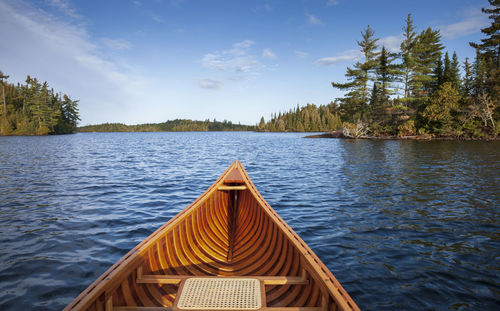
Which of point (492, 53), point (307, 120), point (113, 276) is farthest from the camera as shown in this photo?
point (307, 120)

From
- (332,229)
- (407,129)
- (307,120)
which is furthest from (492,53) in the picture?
(307,120)

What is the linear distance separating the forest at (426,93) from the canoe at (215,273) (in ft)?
144

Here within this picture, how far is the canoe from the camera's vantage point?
2.56 m

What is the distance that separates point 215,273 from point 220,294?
118cm

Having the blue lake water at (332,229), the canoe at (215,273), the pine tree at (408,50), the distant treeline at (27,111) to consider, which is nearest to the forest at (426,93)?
the pine tree at (408,50)

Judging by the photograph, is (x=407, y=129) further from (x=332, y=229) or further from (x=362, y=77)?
(x=332, y=229)

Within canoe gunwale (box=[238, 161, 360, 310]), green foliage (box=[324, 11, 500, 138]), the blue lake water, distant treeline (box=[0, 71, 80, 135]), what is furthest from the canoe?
distant treeline (box=[0, 71, 80, 135])

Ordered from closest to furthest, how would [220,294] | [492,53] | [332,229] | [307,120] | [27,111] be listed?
1. [220,294]
2. [332,229]
3. [492,53]
4. [27,111]
5. [307,120]

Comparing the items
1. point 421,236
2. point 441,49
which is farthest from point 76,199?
point 441,49

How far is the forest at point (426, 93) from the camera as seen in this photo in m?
37.1

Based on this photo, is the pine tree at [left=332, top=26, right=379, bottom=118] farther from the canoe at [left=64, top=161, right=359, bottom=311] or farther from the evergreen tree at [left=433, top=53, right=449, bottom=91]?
the canoe at [left=64, top=161, right=359, bottom=311]

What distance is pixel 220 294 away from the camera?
2926 mm

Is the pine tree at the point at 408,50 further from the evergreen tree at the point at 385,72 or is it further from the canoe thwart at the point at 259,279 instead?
the canoe thwart at the point at 259,279

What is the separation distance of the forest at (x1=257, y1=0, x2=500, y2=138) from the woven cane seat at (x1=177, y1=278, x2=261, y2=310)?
147 ft
